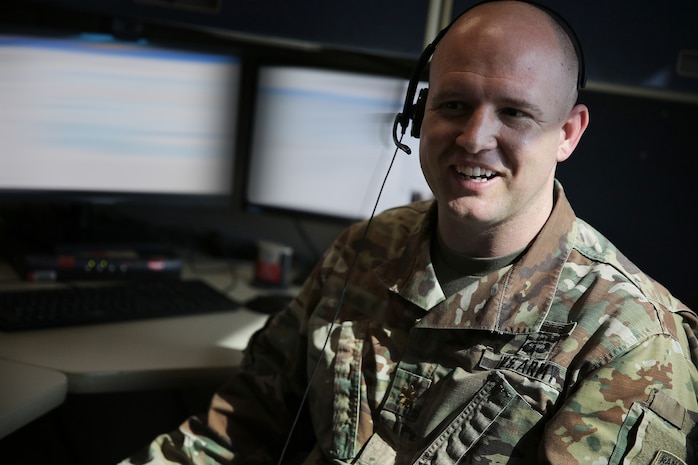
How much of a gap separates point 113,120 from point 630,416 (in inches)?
46.7

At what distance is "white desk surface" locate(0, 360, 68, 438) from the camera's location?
3.55ft

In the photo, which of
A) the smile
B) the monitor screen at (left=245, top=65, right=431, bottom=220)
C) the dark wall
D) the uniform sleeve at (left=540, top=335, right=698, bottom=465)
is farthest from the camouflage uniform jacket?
the monitor screen at (left=245, top=65, right=431, bottom=220)

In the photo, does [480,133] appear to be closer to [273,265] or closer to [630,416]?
[630,416]

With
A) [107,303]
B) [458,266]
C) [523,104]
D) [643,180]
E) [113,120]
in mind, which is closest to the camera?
[523,104]

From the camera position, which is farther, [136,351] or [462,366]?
[136,351]

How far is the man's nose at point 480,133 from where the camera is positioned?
3.35 ft

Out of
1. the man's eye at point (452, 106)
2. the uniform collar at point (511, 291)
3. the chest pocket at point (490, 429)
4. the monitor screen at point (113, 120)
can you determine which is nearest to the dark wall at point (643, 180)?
the uniform collar at point (511, 291)

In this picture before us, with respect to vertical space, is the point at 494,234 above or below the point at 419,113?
below

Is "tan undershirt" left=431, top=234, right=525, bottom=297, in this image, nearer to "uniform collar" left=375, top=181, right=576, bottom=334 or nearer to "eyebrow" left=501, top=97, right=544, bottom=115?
"uniform collar" left=375, top=181, right=576, bottom=334

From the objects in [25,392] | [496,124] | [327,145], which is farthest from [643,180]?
[25,392]

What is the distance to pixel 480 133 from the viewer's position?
1022 millimetres

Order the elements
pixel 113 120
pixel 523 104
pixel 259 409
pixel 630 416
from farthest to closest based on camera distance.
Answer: pixel 113 120 < pixel 259 409 < pixel 523 104 < pixel 630 416

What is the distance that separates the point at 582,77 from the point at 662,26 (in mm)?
298

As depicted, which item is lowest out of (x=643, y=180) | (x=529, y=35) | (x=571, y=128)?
(x=643, y=180)
